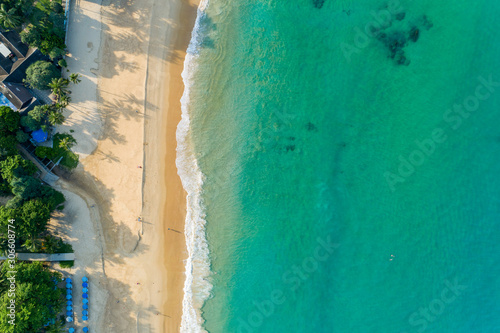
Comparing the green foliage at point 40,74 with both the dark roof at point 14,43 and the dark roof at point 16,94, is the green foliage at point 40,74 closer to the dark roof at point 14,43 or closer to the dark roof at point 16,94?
the dark roof at point 16,94

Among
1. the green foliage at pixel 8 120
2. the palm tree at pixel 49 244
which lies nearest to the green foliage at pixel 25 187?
the palm tree at pixel 49 244

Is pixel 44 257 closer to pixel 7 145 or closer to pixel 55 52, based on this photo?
pixel 7 145

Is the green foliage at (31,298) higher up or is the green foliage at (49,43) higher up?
the green foliage at (49,43)

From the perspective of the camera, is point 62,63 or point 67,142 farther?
point 67,142

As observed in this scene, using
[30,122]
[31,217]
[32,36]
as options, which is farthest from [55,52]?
[31,217]

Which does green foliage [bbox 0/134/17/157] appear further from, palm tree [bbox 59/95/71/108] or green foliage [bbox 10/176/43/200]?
palm tree [bbox 59/95/71/108]

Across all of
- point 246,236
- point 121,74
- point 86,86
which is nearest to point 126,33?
point 121,74
